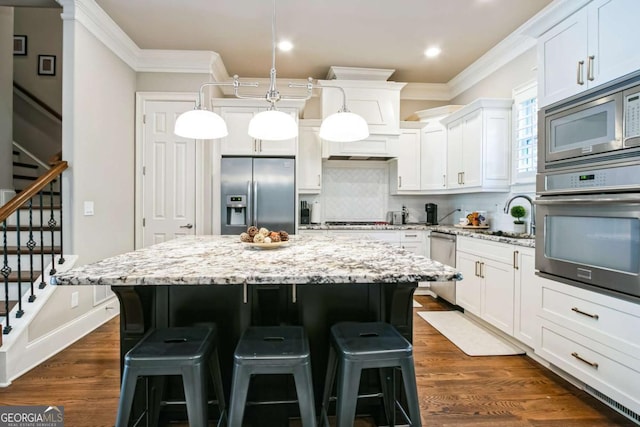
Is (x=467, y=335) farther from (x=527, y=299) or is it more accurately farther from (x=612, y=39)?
(x=612, y=39)

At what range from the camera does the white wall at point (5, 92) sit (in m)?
3.47

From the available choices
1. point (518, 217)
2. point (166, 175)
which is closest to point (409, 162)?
point (518, 217)

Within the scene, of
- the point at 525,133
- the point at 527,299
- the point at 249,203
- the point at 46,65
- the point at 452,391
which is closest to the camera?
the point at 452,391

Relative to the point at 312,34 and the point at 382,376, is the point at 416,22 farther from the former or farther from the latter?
Answer: the point at 382,376

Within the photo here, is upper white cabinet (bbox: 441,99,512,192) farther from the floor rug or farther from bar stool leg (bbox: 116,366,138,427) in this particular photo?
bar stool leg (bbox: 116,366,138,427)

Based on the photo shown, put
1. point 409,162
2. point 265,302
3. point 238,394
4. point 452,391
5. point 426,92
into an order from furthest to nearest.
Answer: point 426,92 < point 409,162 < point 452,391 < point 265,302 < point 238,394

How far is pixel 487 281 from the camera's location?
10.6 feet

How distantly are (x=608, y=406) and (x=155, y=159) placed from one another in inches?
176

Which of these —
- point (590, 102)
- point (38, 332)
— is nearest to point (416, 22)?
point (590, 102)

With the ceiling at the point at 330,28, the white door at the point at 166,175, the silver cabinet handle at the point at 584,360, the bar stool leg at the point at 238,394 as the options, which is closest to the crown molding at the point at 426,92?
the ceiling at the point at 330,28

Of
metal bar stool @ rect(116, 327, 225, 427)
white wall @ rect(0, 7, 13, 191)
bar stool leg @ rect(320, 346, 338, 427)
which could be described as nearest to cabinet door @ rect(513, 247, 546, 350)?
bar stool leg @ rect(320, 346, 338, 427)

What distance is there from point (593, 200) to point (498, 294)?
1.31 m

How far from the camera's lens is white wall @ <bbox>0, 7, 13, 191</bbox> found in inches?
137

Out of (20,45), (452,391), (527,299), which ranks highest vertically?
(20,45)
